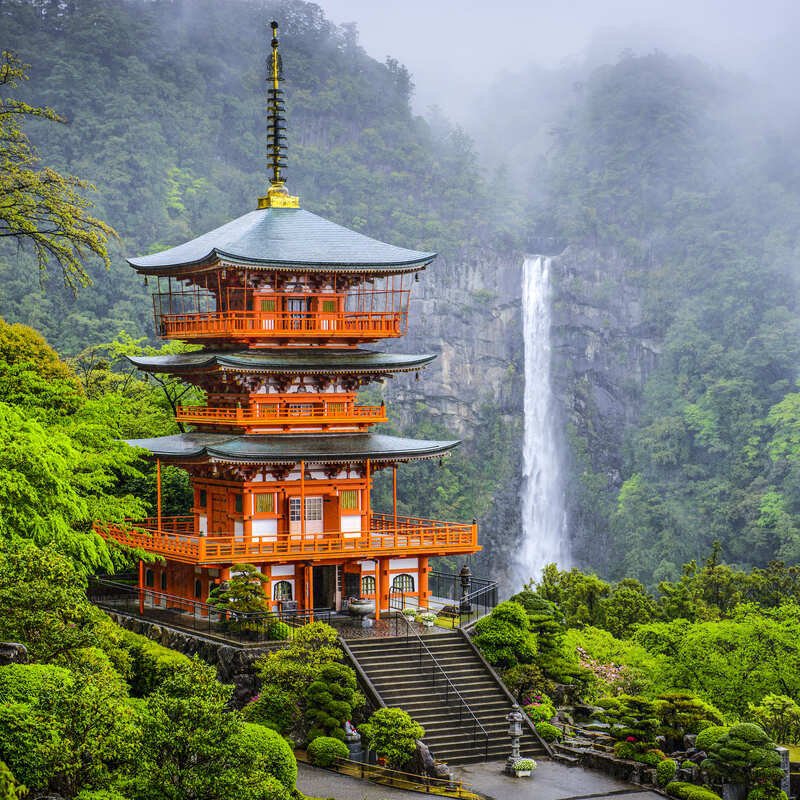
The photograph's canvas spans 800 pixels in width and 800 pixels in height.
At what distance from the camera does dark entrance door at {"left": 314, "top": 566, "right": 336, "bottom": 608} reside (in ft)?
110

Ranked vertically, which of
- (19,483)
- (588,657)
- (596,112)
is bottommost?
(588,657)

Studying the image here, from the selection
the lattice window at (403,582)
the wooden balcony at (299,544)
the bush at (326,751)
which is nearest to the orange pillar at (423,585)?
the lattice window at (403,582)

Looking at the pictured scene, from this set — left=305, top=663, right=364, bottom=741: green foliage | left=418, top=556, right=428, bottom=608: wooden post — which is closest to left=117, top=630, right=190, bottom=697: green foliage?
left=305, top=663, right=364, bottom=741: green foliage

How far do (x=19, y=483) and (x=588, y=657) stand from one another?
16545 mm

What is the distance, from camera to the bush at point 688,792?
25.4 metres

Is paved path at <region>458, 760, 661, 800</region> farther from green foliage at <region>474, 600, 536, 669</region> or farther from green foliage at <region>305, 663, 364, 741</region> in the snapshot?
green foliage at <region>474, 600, 536, 669</region>

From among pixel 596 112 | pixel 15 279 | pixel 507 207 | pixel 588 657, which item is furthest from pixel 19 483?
pixel 596 112

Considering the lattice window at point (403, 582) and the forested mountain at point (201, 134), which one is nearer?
the lattice window at point (403, 582)

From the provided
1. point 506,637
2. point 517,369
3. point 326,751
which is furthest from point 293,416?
point 517,369

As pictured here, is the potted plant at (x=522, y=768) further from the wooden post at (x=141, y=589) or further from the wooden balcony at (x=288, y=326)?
the wooden balcony at (x=288, y=326)

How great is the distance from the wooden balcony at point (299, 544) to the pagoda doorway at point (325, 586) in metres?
0.84

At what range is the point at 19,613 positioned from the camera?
22.3 metres

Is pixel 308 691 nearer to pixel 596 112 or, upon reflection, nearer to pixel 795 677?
pixel 795 677

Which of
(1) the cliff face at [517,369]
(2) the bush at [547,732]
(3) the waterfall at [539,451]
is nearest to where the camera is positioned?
(2) the bush at [547,732]
